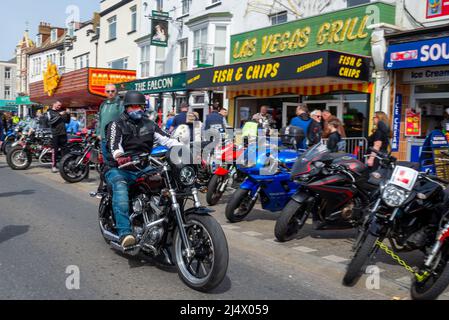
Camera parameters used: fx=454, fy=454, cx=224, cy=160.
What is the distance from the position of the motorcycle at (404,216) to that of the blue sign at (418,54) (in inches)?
259

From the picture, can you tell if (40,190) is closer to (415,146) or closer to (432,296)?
(432,296)

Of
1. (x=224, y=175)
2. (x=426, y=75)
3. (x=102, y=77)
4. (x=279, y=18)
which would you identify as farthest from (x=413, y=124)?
(x=102, y=77)

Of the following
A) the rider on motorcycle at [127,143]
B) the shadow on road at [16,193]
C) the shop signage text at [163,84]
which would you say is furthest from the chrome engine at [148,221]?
the shop signage text at [163,84]

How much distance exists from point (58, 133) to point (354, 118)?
8260mm

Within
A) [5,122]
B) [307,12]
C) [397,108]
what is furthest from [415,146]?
[5,122]

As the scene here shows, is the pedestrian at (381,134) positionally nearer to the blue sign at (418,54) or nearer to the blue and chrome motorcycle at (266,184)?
the blue and chrome motorcycle at (266,184)

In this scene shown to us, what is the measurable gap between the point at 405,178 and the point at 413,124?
320 inches

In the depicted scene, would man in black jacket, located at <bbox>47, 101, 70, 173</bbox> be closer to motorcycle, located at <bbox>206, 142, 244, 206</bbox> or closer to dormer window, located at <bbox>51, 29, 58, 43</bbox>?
motorcycle, located at <bbox>206, 142, 244, 206</bbox>

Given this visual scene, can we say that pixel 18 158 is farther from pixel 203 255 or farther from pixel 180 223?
pixel 203 255

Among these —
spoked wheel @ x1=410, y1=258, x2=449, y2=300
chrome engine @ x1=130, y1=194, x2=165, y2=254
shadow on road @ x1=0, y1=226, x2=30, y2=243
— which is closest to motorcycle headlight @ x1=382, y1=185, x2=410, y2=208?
spoked wheel @ x1=410, y1=258, x2=449, y2=300

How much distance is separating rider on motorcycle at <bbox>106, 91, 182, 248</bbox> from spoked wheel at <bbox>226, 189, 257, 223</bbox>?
194 cm

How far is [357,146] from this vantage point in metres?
11.7

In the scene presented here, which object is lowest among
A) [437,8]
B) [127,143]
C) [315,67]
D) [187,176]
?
[187,176]

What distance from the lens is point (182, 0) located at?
22.7 m
